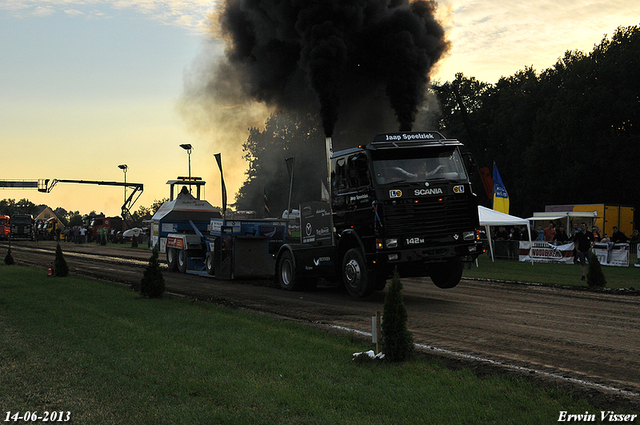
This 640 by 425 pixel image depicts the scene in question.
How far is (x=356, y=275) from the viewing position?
13.1 metres

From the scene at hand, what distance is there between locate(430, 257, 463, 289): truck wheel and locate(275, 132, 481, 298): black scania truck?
0.02 metres

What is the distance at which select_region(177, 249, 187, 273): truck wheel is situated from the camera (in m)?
22.0

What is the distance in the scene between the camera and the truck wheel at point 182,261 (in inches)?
864

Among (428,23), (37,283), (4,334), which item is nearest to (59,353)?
(4,334)

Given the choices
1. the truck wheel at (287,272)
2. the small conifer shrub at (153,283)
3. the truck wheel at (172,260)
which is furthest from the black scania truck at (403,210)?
the truck wheel at (172,260)

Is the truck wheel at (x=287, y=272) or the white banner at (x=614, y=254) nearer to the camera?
the truck wheel at (x=287, y=272)

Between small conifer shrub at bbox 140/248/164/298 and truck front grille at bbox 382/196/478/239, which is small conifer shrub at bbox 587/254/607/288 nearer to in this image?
truck front grille at bbox 382/196/478/239

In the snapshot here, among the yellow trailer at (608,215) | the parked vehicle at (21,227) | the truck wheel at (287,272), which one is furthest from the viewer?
the parked vehicle at (21,227)

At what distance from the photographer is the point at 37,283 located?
54.6 ft

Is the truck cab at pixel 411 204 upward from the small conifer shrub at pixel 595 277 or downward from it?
upward

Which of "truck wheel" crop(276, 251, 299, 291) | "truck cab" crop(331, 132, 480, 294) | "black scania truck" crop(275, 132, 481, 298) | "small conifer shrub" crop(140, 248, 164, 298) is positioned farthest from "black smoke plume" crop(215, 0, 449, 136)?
"small conifer shrub" crop(140, 248, 164, 298)

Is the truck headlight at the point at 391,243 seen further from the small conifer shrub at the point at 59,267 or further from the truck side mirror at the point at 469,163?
the small conifer shrub at the point at 59,267

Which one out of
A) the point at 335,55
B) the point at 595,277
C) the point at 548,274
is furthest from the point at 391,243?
the point at 335,55

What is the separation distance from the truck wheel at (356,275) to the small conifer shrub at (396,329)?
561cm
